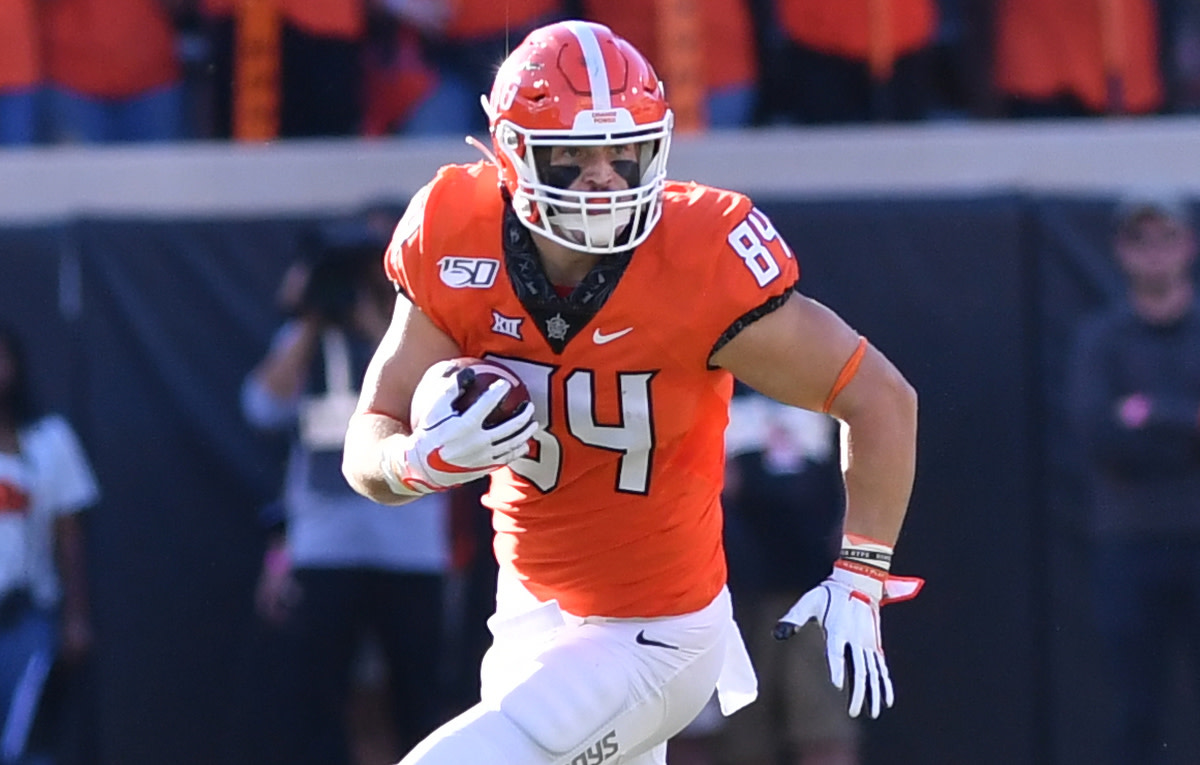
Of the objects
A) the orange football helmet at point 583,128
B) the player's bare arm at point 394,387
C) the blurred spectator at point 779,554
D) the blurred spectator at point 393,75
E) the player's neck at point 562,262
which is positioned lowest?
the blurred spectator at point 779,554

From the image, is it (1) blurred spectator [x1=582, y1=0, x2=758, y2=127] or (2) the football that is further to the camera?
(1) blurred spectator [x1=582, y1=0, x2=758, y2=127]

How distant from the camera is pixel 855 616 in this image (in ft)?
10.4

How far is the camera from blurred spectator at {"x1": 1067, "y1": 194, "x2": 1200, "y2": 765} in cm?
531

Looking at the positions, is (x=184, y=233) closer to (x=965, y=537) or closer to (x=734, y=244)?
(x=965, y=537)

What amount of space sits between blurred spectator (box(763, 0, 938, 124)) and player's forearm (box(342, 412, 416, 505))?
11.3 ft

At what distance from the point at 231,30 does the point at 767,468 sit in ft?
7.77

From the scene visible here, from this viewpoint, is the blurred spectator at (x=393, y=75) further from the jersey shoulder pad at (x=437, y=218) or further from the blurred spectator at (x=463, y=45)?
the jersey shoulder pad at (x=437, y=218)

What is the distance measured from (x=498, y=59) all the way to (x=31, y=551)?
7.10ft

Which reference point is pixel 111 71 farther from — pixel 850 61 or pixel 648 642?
pixel 648 642

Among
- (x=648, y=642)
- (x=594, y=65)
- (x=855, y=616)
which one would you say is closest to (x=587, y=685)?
Result: (x=648, y=642)

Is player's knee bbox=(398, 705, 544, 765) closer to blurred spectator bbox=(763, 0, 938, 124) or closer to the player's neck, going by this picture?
the player's neck

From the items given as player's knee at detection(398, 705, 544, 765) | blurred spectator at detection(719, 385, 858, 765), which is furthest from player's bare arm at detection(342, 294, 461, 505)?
blurred spectator at detection(719, 385, 858, 765)

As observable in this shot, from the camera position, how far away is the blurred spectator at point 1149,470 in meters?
5.31

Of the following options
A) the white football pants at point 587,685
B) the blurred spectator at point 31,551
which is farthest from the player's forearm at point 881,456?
the blurred spectator at point 31,551
